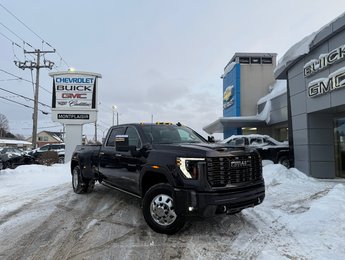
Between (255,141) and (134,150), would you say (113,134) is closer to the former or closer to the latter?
(134,150)

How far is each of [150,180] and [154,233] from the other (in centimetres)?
95

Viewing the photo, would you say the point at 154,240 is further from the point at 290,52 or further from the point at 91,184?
the point at 290,52

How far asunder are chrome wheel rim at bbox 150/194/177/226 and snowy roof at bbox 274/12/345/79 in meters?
9.17

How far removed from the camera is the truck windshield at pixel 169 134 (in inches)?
253

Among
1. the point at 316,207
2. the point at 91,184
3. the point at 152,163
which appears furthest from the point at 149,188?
the point at 91,184

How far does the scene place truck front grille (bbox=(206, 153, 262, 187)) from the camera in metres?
5.04

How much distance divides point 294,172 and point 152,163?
974cm

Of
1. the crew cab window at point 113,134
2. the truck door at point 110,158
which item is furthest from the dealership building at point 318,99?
the truck door at point 110,158

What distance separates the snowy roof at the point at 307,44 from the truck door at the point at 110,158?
849 centimetres

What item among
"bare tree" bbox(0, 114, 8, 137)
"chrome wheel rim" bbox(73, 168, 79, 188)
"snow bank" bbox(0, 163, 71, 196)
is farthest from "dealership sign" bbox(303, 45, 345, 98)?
"bare tree" bbox(0, 114, 8, 137)

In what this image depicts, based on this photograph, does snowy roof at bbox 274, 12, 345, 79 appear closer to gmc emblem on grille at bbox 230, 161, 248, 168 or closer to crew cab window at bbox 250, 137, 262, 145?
crew cab window at bbox 250, 137, 262, 145

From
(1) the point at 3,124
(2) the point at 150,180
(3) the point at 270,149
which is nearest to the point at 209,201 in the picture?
(2) the point at 150,180

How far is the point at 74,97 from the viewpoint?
19.4 metres

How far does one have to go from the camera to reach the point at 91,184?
953 centimetres
